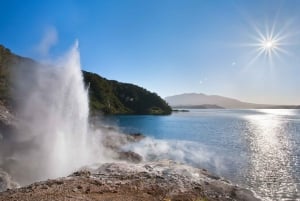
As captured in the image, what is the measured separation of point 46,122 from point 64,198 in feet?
88.9

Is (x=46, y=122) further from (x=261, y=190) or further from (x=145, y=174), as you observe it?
(x=261, y=190)

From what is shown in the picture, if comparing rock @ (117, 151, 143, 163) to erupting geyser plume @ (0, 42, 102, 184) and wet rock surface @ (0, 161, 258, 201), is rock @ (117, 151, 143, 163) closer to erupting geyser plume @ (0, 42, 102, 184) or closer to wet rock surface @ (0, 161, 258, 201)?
erupting geyser plume @ (0, 42, 102, 184)

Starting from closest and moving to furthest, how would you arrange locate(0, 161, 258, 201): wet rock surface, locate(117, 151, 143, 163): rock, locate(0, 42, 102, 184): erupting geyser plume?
locate(0, 161, 258, 201): wet rock surface < locate(0, 42, 102, 184): erupting geyser plume < locate(117, 151, 143, 163): rock

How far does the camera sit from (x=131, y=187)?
22.1m

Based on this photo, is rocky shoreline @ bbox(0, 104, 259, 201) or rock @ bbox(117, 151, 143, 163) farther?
rock @ bbox(117, 151, 143, 163)

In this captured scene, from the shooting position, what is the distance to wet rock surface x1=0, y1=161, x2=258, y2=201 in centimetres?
1956

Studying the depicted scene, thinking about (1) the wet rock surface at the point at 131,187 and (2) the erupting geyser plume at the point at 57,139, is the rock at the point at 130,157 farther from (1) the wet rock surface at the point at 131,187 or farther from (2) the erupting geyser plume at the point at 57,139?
(1) the wet rock surface at the point at 131,187

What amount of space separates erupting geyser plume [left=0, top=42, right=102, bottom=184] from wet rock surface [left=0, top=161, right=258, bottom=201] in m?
7.11

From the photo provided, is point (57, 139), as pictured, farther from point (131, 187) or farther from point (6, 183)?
point (131, 187)

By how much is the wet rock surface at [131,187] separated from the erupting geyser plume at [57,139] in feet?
23.3

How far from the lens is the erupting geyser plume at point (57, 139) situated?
1190 inches

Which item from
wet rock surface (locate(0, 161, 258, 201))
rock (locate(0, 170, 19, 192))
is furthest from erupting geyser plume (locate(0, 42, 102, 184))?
wet rock surface (locate(0, 161, 258, 201))

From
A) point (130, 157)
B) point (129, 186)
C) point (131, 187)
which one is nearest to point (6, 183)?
point (129, 186)

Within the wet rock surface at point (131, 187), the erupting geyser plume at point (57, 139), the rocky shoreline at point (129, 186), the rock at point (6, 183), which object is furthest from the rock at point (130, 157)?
the rock at point (6, 183)
